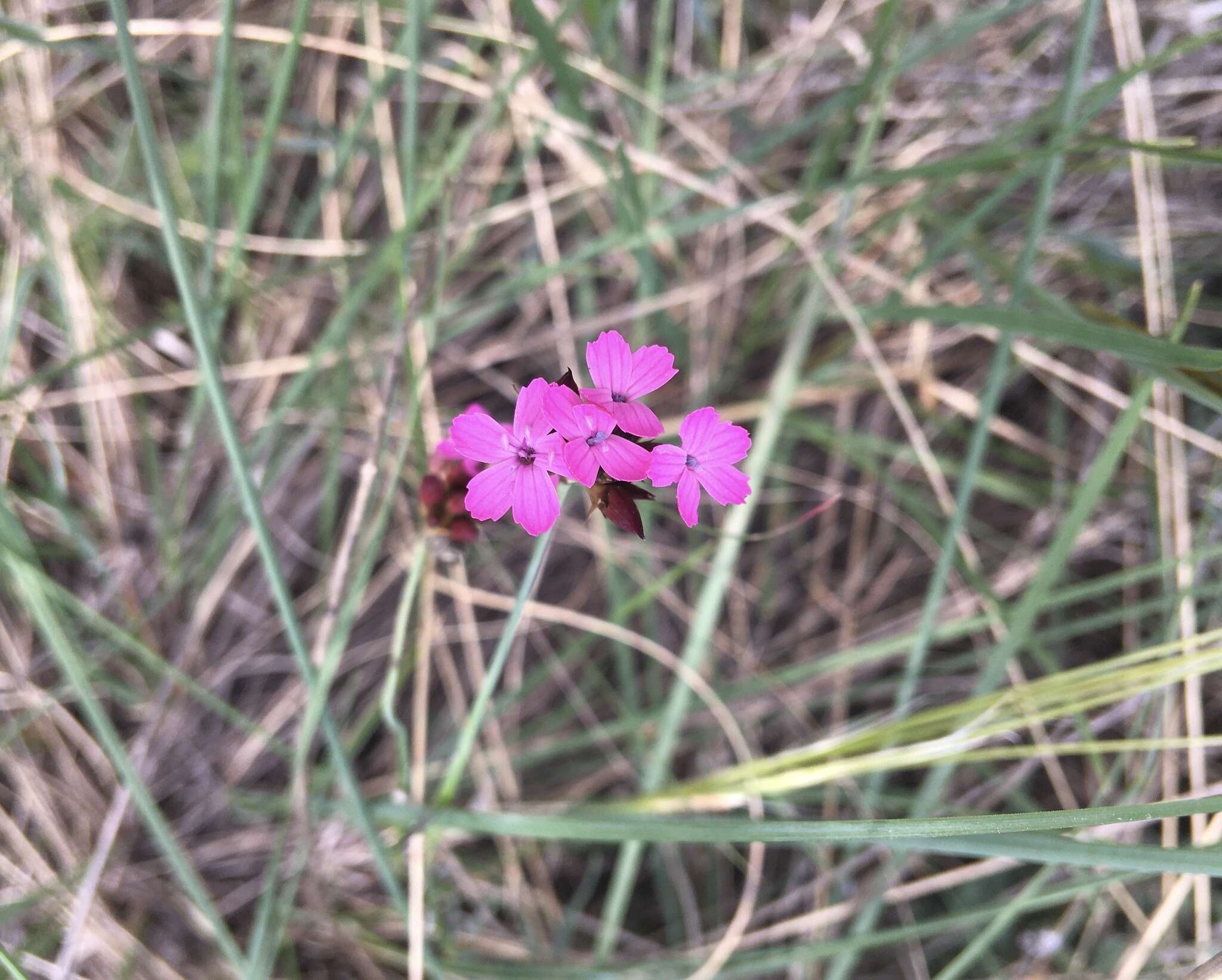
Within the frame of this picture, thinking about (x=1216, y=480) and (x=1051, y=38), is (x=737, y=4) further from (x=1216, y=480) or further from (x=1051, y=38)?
(x=1216, y=480)

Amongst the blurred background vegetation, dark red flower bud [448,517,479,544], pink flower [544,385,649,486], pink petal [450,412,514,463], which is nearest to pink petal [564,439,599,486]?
pink flower [544,385,649,486]

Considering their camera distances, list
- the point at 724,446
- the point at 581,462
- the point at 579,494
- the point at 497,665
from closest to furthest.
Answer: the point at 581,462 < the point at 724,446 < the point at 497,665 < the point at 579,494

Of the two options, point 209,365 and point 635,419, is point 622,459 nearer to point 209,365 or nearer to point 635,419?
point 635,419

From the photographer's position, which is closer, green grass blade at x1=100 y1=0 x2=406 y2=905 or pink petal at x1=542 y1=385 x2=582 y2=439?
pink petal at x1=542 y1=385 x2=582 y2=439

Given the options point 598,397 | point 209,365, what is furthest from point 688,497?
point 209,365

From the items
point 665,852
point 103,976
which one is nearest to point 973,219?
point 665,852

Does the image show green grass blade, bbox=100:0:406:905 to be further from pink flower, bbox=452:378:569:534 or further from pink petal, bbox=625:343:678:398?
pink petal, bbox=625:343:678:398

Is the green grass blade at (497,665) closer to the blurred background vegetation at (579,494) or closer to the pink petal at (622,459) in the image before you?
the pink petal at (622,459)
